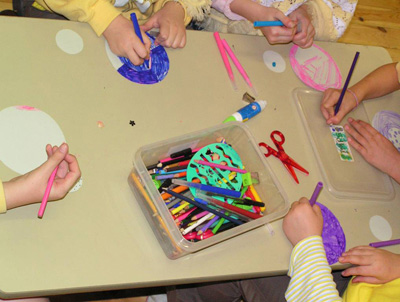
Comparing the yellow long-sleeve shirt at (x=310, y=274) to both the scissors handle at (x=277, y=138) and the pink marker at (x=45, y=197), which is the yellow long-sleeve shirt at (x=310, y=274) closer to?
the scissors handle at (x=277, y=138)

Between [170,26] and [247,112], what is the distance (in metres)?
0.24

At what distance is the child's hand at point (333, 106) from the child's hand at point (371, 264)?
0.30 m

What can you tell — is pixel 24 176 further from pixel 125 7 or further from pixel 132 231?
pixel 125 7

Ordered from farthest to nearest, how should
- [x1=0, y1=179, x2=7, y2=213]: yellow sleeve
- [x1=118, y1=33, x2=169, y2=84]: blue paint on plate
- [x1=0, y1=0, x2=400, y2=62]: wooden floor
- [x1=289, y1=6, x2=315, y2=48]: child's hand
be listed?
[x1=0, y1=0, x2=400, y2=62]: wooden floor, [x1=289, y1=6, x2=315, y2=48]: child's hand, [x1=118, y1=33, x2=169, y2=84]: blue paint on plate, [x1=0, y1=179, x2=7, y2=213]: yellow sleeve

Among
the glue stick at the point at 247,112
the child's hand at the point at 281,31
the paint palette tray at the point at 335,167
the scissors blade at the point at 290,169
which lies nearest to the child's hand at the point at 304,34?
the child's hand at the point at 281,31

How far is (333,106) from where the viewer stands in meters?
0.98

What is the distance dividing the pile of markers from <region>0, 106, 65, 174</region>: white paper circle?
0.18 metres

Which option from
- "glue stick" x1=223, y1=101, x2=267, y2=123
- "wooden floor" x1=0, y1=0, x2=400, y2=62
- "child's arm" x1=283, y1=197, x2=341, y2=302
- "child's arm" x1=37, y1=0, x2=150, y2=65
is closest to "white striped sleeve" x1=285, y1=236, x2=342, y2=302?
"child's arm" x1=283, y1=197, x2=341, y2=302

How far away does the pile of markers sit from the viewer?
0.71 metres

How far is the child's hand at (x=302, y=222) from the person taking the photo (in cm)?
76

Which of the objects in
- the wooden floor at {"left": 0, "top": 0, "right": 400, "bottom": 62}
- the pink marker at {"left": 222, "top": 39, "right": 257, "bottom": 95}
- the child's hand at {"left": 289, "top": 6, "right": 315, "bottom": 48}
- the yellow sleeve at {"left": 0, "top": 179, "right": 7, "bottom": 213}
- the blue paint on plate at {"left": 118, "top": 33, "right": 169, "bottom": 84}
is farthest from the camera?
the wooden floor at {"left": 0, "top": 0, "right": 400, "bottom": 62}

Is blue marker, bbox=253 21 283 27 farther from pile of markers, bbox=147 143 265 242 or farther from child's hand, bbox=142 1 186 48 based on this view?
pile of markers, bbox=147 143 265 242

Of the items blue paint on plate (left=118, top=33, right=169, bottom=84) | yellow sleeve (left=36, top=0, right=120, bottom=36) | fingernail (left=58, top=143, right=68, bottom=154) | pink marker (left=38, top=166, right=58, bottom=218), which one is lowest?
pink marker (left=38, top=166, right=58, bottom=218)

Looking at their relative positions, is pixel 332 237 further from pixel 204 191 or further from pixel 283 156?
pixel 204 191
